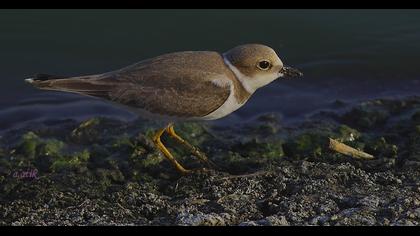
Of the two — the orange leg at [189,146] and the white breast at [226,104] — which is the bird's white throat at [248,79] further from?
the orange leg at [189,146]

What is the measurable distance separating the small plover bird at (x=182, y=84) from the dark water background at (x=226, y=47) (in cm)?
129

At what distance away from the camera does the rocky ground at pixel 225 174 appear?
192 inches

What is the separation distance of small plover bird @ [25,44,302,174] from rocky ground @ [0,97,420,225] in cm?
37

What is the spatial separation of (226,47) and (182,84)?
10.4 feet

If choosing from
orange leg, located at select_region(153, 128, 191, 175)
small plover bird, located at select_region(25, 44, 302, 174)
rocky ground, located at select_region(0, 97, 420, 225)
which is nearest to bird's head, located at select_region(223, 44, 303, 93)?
small plover bird, located at select_region(25, 44, 302, 174)

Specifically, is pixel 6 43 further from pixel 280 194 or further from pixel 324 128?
pixel 280 194

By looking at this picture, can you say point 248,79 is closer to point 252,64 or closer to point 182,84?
point 252,64

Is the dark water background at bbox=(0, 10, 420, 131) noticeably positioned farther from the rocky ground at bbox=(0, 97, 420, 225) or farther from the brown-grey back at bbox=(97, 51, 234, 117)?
the brown-grey back at bbox=(97, 51, 234, 117)

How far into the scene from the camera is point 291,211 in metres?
4.85

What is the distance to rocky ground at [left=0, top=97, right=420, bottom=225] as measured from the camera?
4.88 meters

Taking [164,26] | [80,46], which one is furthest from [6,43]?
[164,26]

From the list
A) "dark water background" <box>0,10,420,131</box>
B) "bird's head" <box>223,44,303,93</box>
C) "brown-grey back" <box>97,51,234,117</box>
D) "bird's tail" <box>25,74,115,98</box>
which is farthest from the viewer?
"dark water background" <box>0,10,420,131</box>

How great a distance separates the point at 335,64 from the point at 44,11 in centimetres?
384

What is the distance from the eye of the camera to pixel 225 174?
5.59 meters
